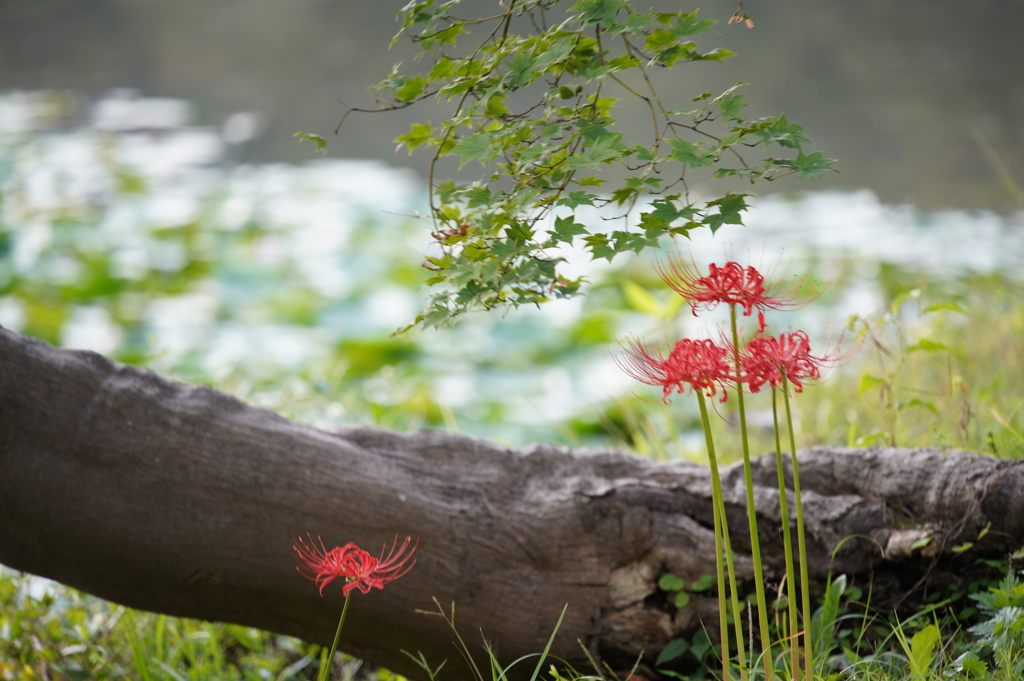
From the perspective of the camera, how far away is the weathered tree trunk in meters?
1.04

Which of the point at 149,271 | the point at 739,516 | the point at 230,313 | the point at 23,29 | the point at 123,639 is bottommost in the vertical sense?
the point at 123,639

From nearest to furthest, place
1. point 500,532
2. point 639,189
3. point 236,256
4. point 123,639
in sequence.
A: 1. point 639,189
2. point 500,532
3. point 123,639
4. point 236,256

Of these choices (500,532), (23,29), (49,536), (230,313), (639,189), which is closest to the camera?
(639,189)

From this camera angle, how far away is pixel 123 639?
146 centimetres

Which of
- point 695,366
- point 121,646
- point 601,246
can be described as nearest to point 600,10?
point 601,246

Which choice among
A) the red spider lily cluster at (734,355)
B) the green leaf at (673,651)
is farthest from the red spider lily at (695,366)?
the green leaf at (673,651)

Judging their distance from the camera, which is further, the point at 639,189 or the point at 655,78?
the point at 655,78

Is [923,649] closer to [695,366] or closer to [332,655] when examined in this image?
[695,366]

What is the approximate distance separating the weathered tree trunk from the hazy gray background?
11.7 ft

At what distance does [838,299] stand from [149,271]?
2970 millimetres

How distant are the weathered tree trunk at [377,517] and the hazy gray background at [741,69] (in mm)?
3567

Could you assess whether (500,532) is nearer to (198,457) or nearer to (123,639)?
(198,457)

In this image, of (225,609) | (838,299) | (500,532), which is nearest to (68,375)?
(225,609)

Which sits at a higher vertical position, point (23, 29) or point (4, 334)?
point (23, 29)
